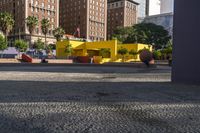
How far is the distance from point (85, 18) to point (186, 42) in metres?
119

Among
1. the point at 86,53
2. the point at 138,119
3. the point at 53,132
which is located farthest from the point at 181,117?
the point at 86,53

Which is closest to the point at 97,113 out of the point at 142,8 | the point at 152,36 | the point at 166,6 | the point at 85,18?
the point at 152,36

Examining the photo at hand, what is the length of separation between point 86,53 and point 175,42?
185ft

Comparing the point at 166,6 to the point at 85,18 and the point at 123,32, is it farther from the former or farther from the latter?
the point at 123,32

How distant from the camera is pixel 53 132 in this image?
501 centimetres

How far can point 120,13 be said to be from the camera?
155m

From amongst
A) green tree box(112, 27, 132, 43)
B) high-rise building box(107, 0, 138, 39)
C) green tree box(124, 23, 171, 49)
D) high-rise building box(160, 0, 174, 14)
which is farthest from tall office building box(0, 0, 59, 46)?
high-rise building box(160, 0, 174, 14)

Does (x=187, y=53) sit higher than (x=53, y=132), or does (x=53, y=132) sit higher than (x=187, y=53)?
(x=187, y=53)

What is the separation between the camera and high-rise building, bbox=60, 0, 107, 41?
130750 mm

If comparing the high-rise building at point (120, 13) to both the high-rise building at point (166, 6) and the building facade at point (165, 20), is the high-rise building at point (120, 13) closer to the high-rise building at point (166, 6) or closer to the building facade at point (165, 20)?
the building facade at point (165, 20)

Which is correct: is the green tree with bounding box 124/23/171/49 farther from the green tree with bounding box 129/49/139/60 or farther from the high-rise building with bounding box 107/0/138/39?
the high-rise building with bounding box 107/0/138/39

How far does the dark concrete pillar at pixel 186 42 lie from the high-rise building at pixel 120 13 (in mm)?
139873

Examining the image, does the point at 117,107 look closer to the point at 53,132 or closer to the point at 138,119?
the point at 138,119

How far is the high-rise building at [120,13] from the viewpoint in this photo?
154 metres
